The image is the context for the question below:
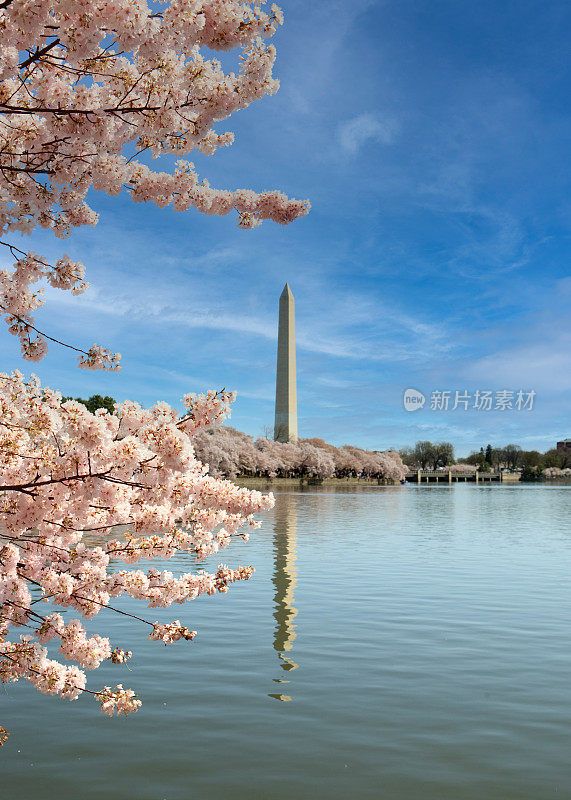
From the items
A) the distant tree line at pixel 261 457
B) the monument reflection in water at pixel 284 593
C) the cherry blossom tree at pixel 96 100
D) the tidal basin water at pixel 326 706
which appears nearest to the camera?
the cherry blossom tree at pixel 96 100

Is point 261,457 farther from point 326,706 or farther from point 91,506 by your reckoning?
point 91,506

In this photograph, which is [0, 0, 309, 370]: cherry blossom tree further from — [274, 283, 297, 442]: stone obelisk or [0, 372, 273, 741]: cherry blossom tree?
[274, 283, 297, 442]: stone obelisk

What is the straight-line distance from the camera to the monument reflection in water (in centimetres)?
1115

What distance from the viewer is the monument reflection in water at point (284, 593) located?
36.6 ft

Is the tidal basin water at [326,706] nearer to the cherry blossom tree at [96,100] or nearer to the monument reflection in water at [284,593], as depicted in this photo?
the monument reflection in water at [284,593]

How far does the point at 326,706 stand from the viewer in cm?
880

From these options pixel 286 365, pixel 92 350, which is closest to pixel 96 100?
pixel 92 350

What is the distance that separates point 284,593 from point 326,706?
786 centimetres

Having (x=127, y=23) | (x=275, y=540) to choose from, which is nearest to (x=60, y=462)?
(x=127, y=23)

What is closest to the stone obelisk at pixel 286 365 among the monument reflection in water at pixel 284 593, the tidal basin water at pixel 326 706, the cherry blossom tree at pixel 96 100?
the monument reflection in water at pixel 284 593

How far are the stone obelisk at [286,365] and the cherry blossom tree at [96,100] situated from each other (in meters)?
81.0

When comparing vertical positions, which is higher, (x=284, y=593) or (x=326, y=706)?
(x=284, y=593)

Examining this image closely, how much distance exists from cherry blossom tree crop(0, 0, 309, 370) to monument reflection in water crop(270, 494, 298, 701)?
6049mm

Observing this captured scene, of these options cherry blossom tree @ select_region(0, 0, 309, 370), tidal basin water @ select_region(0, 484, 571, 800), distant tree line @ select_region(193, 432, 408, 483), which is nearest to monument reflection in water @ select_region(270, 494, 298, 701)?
tidal basin water @ select_region(0, 484, 571, 800)
